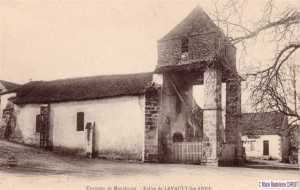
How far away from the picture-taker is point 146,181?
323 inches

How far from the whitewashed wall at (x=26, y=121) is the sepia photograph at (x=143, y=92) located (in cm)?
3

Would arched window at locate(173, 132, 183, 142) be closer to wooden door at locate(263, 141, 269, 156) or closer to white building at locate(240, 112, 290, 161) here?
white building at locate(240, 112, 290, 161)

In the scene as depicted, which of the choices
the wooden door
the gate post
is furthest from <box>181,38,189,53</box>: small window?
the wooden door

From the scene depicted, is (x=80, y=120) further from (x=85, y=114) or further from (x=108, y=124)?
(x=108, y=124)

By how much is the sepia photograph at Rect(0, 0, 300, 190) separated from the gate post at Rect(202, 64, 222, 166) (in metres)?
0.03

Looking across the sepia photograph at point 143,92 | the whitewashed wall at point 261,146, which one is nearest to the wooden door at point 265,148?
the whitewashed wall at point 261,146

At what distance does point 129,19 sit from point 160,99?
16.6ft

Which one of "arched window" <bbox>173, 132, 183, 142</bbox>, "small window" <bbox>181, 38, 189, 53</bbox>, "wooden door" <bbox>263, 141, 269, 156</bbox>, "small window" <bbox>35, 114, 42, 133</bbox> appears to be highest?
"small window" <bbox>181, 38, 189, 53</bbox>

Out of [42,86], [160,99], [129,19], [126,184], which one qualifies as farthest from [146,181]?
[42,86]

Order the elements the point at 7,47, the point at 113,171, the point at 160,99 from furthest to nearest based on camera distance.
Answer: the point at 160,99 → the point at 113,171 → the point at 7,47

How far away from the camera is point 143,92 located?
44.9ft

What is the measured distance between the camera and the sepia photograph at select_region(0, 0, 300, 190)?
788cm

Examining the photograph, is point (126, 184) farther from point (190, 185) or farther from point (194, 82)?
Answer: point (194, 82)

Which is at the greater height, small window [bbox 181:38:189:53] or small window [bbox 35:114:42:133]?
small window [bbox 181:38:189:53]
